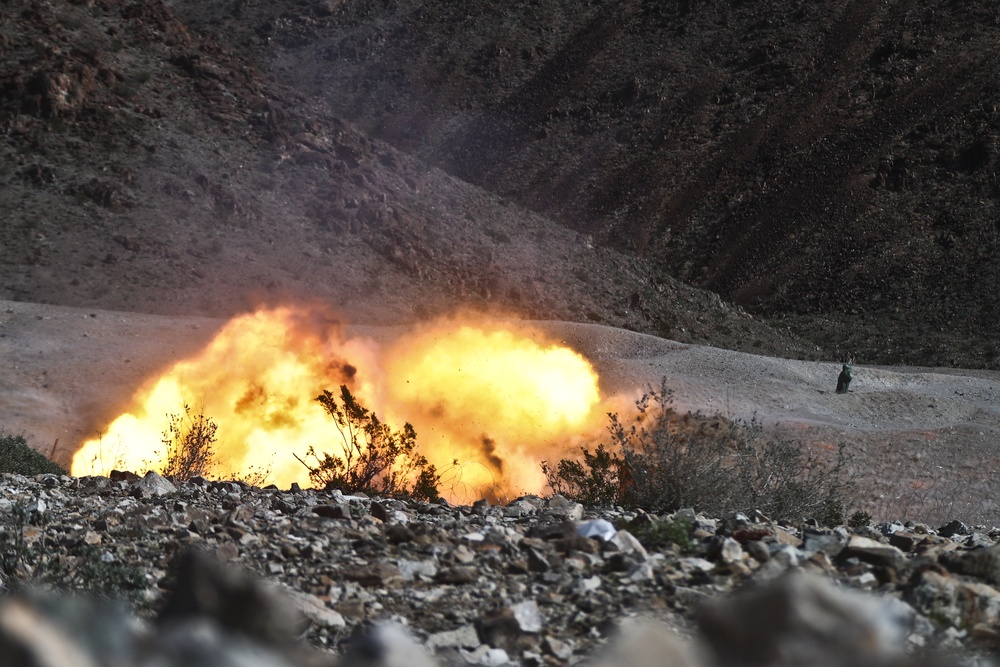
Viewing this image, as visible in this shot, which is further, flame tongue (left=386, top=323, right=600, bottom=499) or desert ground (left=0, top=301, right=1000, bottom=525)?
flame tongue (left=386, top=323, right=600, bottom=499)

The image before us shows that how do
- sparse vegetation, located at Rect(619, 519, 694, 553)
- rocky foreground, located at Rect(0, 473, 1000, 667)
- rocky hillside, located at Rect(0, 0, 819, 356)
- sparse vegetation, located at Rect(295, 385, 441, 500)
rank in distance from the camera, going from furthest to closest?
rocky hillside, located at Rect(0, 0, 819, 356) → sparse vegetation, located at Rect(295, 385, 441, 500) → sparse vegetation, located at Rect(619, 519, 694, 553) → rocky foreground, located at Rect(0, 473, 1000, 667)

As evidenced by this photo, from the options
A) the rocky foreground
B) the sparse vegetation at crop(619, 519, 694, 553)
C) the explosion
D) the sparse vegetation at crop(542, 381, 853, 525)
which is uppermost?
the explosion

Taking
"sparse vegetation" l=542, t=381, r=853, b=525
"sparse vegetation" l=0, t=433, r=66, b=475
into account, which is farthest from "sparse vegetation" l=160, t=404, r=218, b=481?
"sparse vegetation" l=542, t=381, r=853, b=525

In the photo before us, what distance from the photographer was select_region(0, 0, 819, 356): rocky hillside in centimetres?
3203

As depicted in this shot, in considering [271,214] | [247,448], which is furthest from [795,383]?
[271,214]

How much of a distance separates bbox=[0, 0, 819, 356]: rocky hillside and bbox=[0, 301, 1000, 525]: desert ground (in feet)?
13.1

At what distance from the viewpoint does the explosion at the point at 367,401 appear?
17203 mm

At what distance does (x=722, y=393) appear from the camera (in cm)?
2289

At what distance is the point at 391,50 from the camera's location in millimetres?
66188

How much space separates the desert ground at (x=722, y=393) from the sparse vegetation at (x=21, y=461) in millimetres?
3894

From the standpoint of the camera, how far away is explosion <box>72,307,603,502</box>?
1720 cm

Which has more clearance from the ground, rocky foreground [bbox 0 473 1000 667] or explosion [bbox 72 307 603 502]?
explosion [bbox 72 307 603 502]

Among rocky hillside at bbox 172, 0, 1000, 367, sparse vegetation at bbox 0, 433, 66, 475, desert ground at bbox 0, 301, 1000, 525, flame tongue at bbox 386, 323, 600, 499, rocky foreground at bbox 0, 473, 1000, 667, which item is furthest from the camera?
rocky hillside at bbox 172, 0, 1000, 367

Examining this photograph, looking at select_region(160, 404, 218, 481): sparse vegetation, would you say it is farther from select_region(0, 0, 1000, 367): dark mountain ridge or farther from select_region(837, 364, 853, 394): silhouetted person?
select_region(0, 0, 1000, 367): dark mountain ridge
